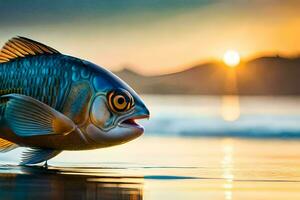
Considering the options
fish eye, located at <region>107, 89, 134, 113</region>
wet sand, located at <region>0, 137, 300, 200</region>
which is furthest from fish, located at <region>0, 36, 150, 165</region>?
wet sand, located at <region>0, 137, 300, 200</region>

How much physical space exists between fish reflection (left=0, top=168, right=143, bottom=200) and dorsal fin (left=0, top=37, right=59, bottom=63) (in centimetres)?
87

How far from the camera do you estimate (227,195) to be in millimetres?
7367

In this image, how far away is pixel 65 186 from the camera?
301 inches

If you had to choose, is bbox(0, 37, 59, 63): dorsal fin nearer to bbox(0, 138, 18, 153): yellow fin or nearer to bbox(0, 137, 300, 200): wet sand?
bbox(0, 138, 18, 153): yellow fin

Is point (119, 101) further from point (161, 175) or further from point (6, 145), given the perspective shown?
point (6, 145)

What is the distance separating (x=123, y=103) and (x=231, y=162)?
195 cm

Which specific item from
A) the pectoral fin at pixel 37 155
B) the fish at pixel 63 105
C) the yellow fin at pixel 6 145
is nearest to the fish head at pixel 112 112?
the fish at pixel 63 105

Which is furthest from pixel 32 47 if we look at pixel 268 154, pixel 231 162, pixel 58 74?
pixel 268 154

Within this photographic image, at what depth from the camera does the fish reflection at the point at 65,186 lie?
714cm

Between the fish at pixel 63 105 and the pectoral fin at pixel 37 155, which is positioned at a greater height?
the fish at pixel 63 105

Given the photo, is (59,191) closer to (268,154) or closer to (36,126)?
(36,126)

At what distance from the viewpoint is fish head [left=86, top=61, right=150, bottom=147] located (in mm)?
8414

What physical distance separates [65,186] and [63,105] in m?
0.92

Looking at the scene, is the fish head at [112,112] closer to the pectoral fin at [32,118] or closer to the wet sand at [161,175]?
the pectoral fin at [32,118]
